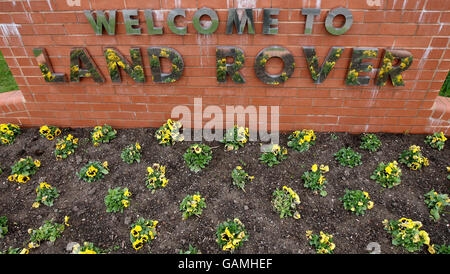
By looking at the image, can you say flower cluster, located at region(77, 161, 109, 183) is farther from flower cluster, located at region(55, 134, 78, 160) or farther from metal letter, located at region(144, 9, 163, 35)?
metal letter, located at region(144, 9, 163, 35)

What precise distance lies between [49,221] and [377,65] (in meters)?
3.78

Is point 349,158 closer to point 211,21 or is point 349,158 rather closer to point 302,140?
point 302,140

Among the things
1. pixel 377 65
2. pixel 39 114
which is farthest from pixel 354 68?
pixel 39 114

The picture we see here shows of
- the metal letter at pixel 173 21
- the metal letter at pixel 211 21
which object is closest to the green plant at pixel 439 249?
the metal letter at pixel 211 21

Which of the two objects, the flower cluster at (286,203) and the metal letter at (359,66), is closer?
the flower cluster at (286,203)

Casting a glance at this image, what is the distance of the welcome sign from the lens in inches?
112

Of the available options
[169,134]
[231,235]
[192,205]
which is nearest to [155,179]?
[192,205]

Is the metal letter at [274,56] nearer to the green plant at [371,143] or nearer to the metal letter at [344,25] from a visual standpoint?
the metal letter at [344,25]

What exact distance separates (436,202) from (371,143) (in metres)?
0.90

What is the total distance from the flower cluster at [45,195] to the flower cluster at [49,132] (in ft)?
2.95

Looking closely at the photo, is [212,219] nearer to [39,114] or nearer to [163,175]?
[163,175]

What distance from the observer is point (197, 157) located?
10.5 feet

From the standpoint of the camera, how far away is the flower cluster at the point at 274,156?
3203mm

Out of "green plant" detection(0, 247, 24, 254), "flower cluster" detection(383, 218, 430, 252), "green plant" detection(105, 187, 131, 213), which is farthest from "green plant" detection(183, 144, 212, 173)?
"flower cluster" detection(383, 218, 430, 252)
